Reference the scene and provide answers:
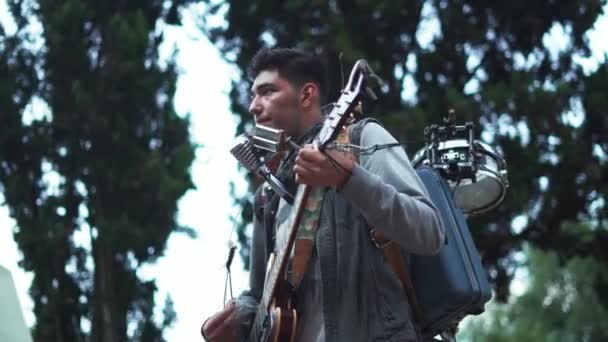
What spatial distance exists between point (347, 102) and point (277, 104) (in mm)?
511

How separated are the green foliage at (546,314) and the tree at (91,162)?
8.41m

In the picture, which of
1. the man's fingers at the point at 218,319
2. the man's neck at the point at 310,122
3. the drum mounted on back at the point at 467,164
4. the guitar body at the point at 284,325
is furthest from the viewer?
the drum mounted on back at the point at 467,164

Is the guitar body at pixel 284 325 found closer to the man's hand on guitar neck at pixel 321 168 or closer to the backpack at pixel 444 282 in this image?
the backpack at pixel 444 282

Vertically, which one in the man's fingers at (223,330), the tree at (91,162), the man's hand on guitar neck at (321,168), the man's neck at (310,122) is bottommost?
the man's hand on guitar neck at (321,168)

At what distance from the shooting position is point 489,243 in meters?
9.68

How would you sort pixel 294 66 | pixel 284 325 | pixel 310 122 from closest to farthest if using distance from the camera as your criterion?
pixel 284 325
pixel 310 122
pixel 294 66

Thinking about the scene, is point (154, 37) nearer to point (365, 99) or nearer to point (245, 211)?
point (245, 211)

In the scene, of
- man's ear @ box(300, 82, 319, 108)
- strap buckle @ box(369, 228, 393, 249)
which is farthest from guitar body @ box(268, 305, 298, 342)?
man's ear @ box(300, 82, 319, 108)

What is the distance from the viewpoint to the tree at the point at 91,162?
344 inches

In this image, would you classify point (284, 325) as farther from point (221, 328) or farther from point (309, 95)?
point (309, 95)

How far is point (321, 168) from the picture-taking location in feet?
9.79

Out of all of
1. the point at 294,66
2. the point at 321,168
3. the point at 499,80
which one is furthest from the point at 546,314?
the point at 321,168

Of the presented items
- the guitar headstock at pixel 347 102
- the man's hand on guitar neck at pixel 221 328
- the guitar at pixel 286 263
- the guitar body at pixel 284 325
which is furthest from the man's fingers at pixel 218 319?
the guitar headstock at pixel 347 102

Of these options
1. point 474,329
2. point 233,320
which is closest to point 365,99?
point 233,320
